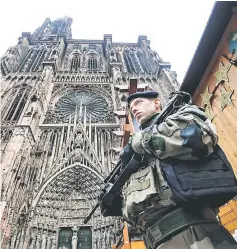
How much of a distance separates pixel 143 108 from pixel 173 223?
39.4 inches

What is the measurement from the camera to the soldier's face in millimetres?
1993

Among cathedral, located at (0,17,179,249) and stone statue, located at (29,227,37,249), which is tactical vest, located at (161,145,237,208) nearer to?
cathedral, located at (0,17,179,249)

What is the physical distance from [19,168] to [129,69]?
447 inches

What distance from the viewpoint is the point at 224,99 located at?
3168 mm

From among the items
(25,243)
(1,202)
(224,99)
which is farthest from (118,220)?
(224,99)

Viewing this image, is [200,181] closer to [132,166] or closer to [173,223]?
[173,223]

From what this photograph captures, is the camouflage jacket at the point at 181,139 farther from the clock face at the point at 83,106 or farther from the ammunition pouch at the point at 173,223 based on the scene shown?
the clock face at the point at 83,106

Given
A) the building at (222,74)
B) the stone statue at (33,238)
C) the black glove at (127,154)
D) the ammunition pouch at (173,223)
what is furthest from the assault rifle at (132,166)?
the stone statue at (33,238)

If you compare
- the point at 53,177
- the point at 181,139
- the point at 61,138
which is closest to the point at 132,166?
the point at 181,139

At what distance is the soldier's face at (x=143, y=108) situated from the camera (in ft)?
6.54

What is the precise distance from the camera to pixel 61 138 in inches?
451

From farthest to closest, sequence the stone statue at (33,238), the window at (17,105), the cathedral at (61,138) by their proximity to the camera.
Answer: the window at (17,105) < the cathedral at (61,138) < the stone statue at (33,238)

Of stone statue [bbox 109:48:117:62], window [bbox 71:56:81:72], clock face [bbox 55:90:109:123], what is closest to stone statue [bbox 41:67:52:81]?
clock face [bbox 55:90:109:123]

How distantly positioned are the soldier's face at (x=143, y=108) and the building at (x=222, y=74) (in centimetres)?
147
